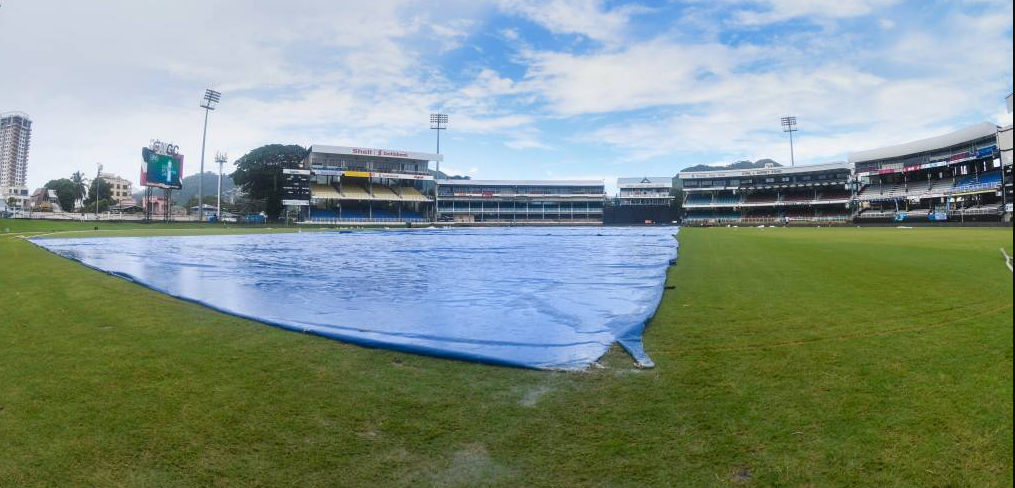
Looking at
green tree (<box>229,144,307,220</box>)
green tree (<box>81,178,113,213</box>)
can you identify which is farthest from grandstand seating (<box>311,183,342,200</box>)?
green tree (<box>81,178,113,213</box>)

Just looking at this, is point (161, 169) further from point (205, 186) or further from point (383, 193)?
point (205, 186)

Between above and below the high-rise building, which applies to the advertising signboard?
below

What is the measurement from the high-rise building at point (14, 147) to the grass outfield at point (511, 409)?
5705 inches

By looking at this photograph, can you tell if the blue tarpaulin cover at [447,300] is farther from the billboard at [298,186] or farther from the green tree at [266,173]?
the green tree at [266,173]

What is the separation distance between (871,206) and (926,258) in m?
49.2

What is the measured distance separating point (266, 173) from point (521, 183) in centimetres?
3260

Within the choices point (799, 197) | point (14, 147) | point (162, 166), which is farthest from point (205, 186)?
point (799, 197)

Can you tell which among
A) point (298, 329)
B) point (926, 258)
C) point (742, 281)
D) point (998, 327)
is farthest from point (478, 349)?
point (926, 258)

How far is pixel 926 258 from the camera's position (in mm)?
10195

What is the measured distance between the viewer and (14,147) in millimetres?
111438

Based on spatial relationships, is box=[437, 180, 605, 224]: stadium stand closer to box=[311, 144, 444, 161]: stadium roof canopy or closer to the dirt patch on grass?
box=[311, 144, 444, 161]: stadium roof canopy

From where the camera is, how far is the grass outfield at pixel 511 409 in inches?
76.9

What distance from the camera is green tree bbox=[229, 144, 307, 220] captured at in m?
57.9

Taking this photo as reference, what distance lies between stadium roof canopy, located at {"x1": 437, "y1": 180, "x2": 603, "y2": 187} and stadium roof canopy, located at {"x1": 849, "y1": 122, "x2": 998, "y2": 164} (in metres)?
31.7
